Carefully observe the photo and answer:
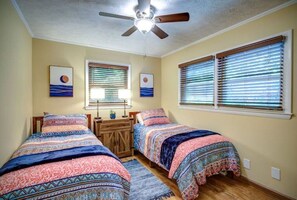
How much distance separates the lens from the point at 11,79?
1828 millimetres

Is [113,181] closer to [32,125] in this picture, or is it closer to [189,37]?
[32,125]

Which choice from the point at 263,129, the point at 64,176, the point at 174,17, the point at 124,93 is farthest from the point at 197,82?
the point at 64,176

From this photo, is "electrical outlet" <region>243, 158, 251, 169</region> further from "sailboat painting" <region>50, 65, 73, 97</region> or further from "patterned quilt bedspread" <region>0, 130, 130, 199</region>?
"sailboat painting" <region>50, 65, 73, 97</region>

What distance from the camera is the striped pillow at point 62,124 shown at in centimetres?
246

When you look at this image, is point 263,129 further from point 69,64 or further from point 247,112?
point 69,64

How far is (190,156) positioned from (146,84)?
247 cm

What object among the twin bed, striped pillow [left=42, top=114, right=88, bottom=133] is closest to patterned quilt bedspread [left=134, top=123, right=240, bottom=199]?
the twin bed

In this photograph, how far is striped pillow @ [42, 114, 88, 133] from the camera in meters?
2.46

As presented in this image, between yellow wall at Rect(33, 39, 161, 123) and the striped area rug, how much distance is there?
1.58 m

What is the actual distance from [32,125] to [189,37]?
346 centimetres

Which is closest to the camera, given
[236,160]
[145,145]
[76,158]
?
[76,158]

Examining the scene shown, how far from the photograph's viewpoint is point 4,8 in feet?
5.34

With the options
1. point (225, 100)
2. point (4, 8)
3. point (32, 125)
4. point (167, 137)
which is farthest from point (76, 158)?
point (225, 100)

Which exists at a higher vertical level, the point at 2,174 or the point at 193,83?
the point at 193,83
